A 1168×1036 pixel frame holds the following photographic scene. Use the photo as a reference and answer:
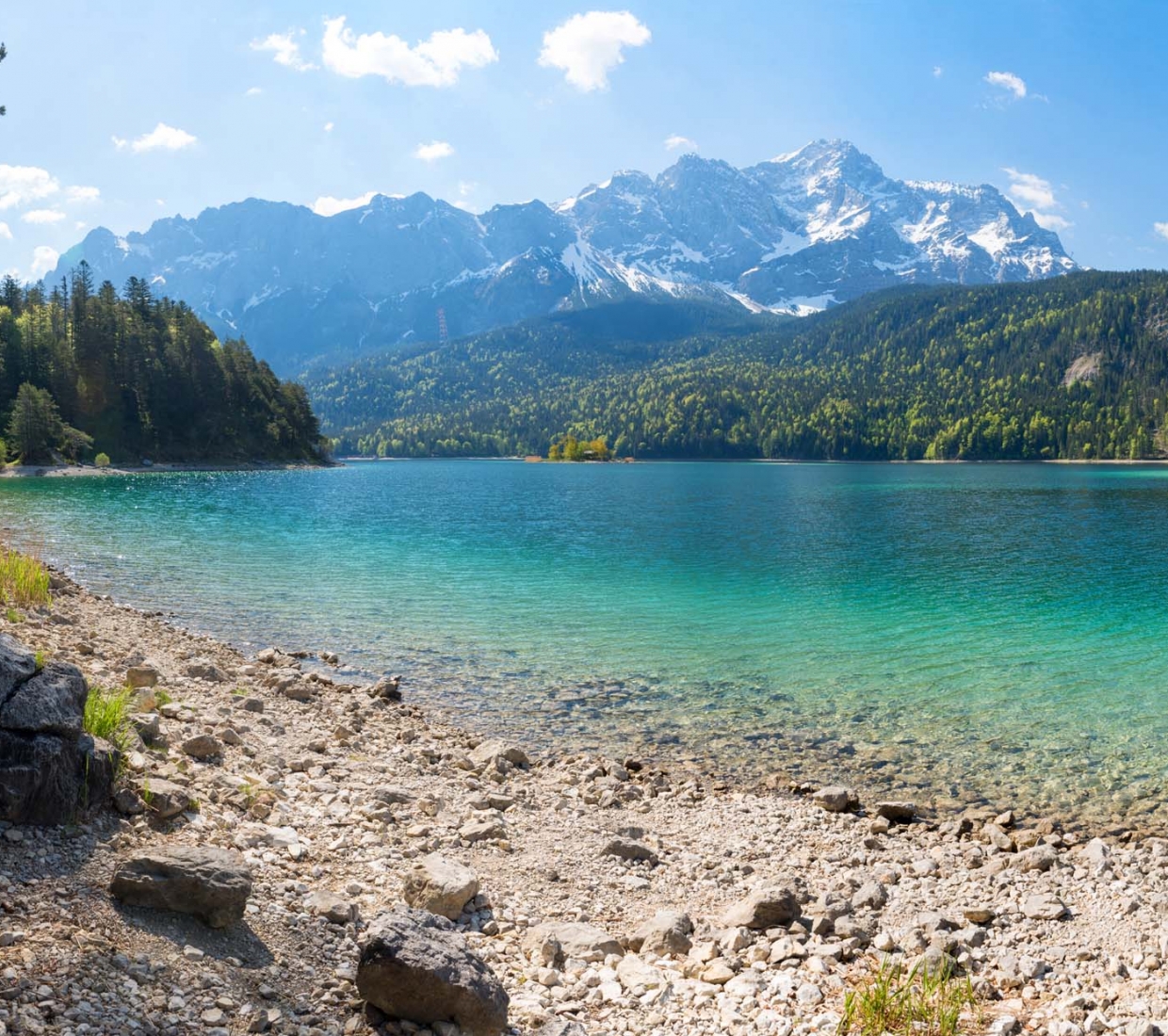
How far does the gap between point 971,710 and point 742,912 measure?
14707 millimetres

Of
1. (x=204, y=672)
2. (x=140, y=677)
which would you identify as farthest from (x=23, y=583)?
(x=140, y=677)

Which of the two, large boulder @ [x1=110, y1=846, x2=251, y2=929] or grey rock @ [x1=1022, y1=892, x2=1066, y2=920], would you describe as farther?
grey rock @ [x1=1022, y1=892, x2=1066, y2=920]

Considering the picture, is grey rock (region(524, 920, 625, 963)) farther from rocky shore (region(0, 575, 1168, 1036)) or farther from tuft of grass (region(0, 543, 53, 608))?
tuft of grass (region(0, 543, 53, 608))

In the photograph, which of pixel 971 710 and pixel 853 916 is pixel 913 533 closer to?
pixel 971 710

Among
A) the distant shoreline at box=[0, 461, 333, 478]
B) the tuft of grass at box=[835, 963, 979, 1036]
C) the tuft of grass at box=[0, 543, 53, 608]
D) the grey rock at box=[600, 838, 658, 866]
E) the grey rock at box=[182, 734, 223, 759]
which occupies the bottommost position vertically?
the grey rock at box=[600, 838, 658, 866]

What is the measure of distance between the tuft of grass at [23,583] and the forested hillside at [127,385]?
117573 mm

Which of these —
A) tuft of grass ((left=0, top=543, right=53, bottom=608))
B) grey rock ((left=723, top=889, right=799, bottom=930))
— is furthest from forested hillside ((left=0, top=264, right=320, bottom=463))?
grey rock ((left=723, top=889, right=799, bottom=930))

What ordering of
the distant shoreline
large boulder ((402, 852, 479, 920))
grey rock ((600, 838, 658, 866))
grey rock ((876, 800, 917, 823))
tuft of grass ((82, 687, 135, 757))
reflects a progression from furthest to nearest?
the distant shoreline
grey rock ((876, 800, 917, 823))
grey rock ((600, 838, 658, 866))
tuft of grass ((82, 687, 135, 757))
large boulder ((402, 852, 479, 920))

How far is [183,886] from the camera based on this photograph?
7629 millimetres

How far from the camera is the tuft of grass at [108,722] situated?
411 inches

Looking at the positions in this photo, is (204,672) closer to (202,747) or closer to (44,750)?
(202,747)

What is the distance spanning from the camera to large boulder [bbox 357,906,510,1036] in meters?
7.20

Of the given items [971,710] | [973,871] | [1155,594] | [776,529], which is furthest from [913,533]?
[973,871]

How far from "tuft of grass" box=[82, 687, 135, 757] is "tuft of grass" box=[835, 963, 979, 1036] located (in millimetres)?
9237
